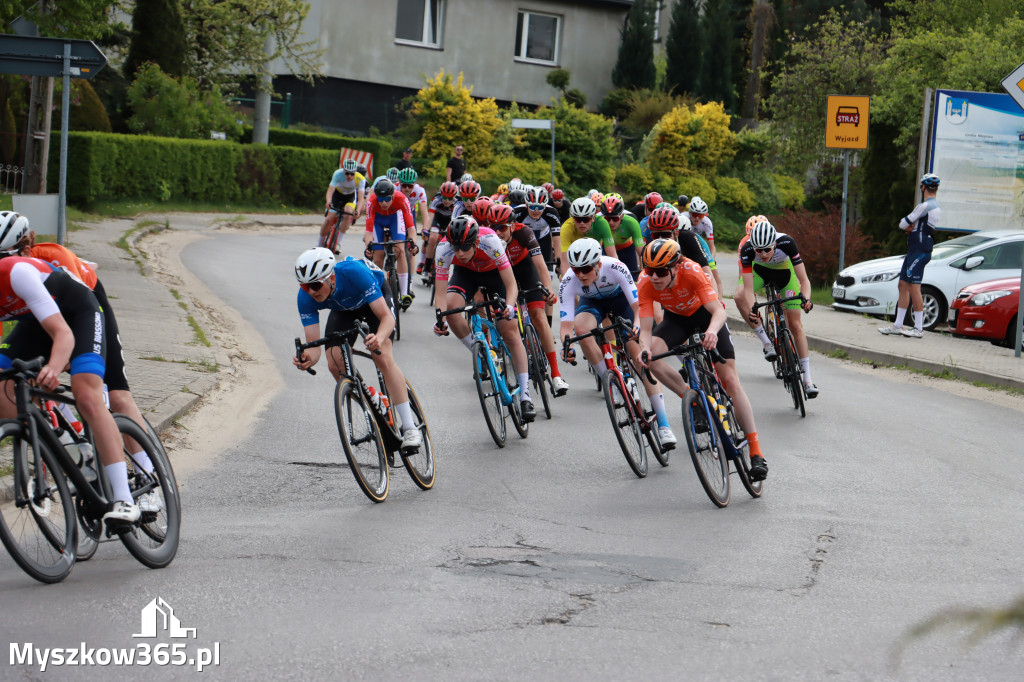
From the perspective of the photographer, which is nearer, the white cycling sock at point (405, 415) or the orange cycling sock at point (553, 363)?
the white cycling sock at point (405, 415)

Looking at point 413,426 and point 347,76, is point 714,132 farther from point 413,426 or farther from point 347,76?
point 413,426

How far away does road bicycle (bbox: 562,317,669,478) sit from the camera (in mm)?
8898

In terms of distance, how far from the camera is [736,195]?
139 feet

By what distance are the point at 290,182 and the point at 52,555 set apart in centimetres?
3170

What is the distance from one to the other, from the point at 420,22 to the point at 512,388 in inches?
1573

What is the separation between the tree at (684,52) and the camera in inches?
2072

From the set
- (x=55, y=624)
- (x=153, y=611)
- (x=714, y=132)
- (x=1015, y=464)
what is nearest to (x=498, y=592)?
(x=153, y=611)

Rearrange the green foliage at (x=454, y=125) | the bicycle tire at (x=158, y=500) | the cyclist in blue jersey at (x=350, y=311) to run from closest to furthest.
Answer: the bicycle tire at (x=158, y=500), the cyclist in blue jersey at (x=350, y=311), the green foliage at (x=454, y=125)

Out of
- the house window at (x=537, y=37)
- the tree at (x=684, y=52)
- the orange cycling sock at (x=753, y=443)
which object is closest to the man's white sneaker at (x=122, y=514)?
the orange cycling sock at (x=753, y=443)

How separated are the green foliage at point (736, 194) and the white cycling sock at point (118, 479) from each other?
38022mm

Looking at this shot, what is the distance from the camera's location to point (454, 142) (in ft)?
130

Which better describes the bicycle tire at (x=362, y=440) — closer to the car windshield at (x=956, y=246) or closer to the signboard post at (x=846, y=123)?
the car windshield at (x=956, y=246)

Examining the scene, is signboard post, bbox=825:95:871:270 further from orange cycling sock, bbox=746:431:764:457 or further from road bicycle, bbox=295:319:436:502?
road bicycle, bbox=295:319:436:502

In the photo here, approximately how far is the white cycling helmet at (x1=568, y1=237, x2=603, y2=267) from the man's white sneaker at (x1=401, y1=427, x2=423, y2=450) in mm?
2163
